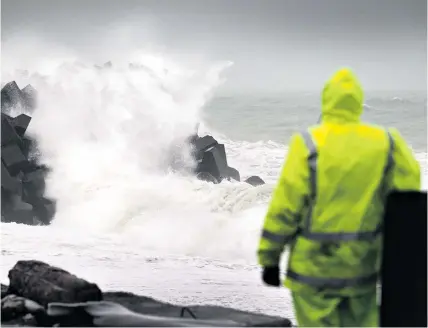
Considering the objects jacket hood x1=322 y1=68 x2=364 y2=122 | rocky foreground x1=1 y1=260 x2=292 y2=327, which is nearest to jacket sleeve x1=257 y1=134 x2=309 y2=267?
jacket hood x1=322 y1=68 x2=364 y2=122

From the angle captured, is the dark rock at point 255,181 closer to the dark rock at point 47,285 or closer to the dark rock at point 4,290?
the dark rock at point 47,285

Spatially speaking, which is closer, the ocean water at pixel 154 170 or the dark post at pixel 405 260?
the dark post at pixel 405 260

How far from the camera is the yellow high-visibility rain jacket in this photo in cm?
161

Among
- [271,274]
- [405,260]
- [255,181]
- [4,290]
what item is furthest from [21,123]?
[405,260]

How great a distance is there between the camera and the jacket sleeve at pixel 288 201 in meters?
1.59

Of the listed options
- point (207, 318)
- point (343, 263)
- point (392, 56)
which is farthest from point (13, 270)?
point (392, 56)

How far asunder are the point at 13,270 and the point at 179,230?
806mm

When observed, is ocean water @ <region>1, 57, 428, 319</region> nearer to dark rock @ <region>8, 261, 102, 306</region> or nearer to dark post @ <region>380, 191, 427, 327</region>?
dark rock @ <region>8, 261, 102, 306</region>

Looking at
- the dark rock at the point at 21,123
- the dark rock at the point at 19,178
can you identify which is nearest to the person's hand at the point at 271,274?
the dark rock at the point at 19,178

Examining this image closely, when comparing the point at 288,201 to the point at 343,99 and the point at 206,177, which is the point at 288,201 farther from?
the point at 206,177

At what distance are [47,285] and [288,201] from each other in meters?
1.56

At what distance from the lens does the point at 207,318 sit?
2818mm

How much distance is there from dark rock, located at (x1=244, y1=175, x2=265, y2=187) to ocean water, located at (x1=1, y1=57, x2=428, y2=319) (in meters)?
0.02

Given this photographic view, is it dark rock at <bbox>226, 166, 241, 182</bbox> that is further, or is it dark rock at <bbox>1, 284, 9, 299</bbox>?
dark rock at <bbox>226, 166, 241, 182</bbox>
